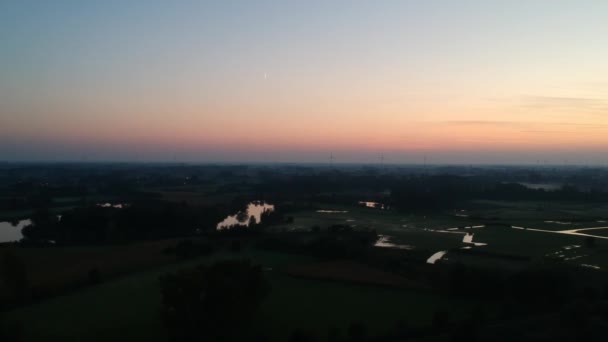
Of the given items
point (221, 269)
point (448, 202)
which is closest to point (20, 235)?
point (221, 269)

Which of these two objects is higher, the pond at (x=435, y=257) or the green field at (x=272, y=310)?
the green field at (x=272, y=310)

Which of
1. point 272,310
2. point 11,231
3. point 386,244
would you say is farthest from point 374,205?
point 272,310

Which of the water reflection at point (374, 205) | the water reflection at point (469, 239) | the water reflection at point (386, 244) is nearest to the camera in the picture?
the water reflection at point (386, 244)

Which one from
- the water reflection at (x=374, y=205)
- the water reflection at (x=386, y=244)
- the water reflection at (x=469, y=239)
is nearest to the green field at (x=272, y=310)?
the water reflection at (x=386, y=244)

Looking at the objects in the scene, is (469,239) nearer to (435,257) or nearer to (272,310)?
(435,257)

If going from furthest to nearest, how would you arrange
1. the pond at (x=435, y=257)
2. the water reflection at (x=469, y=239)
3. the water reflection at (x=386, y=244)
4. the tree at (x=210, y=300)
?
the water reflection at (x=469, y=239)
the water reflection at (x=386, y=244)
the pond at (x=435, y=257)
the tree at (x=210, y=300)

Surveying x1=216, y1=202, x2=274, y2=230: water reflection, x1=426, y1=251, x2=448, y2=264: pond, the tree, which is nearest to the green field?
the tree

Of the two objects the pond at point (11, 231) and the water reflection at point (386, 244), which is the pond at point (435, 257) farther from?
the pond at point (11, 231)

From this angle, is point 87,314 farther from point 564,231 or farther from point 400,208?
point 400,208
